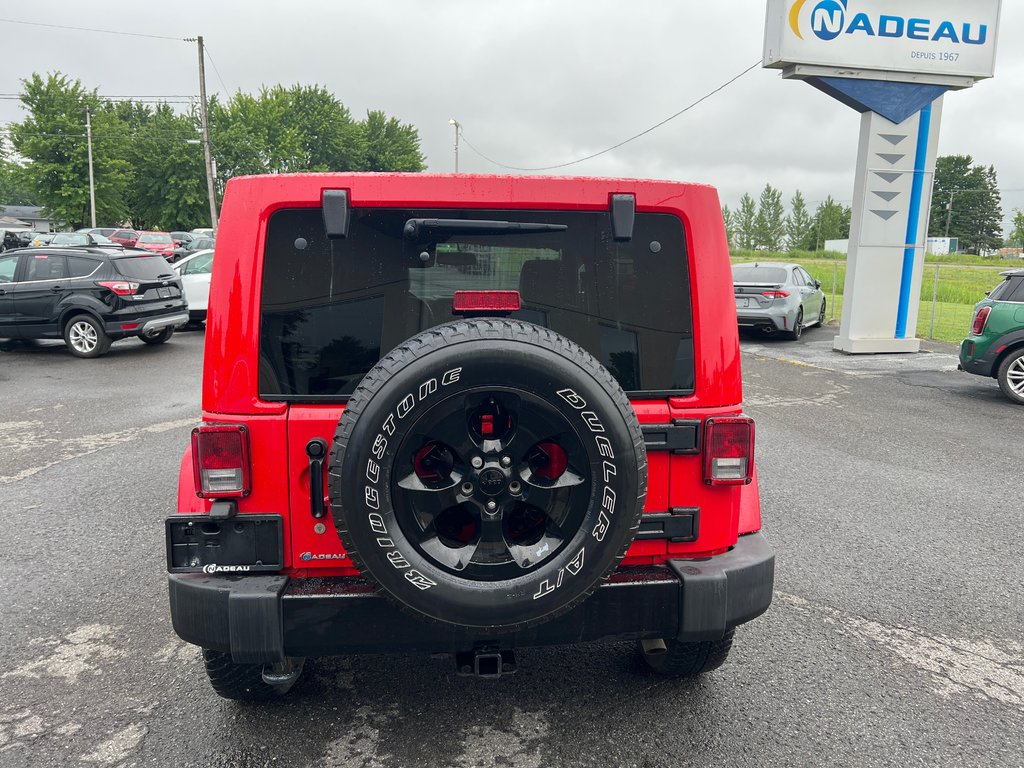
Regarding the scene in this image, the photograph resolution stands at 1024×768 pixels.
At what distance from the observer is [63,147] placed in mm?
47594

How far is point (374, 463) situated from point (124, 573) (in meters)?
2.80

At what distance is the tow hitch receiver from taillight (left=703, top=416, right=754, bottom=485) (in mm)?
915

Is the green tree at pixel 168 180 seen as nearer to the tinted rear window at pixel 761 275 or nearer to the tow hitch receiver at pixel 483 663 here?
the tinted rear window at pixel 761 275

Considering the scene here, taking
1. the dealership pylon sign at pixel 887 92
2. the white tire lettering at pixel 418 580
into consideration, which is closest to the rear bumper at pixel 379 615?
the white tire lettering at pixel 418 580

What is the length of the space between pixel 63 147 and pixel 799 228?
84626 mm

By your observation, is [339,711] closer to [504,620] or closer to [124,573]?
[504,620]

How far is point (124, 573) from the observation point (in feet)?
13.7

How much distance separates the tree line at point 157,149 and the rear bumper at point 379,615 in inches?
2003

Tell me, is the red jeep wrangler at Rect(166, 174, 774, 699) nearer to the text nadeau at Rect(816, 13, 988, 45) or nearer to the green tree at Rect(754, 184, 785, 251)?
the text nadeau at Rect(816, 13, 988, 45)

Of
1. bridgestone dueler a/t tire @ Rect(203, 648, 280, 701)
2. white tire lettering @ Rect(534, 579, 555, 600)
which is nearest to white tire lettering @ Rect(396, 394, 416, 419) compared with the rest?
white tire lettering @ Rect(534, 579, 555, 600)

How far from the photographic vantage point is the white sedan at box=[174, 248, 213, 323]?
15.5 metres

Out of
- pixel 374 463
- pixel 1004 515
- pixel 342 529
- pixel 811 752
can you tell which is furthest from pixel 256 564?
pixel 1004 515

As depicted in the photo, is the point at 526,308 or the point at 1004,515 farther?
the point at 1004,515

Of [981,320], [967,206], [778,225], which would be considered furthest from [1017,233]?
[981,320]
